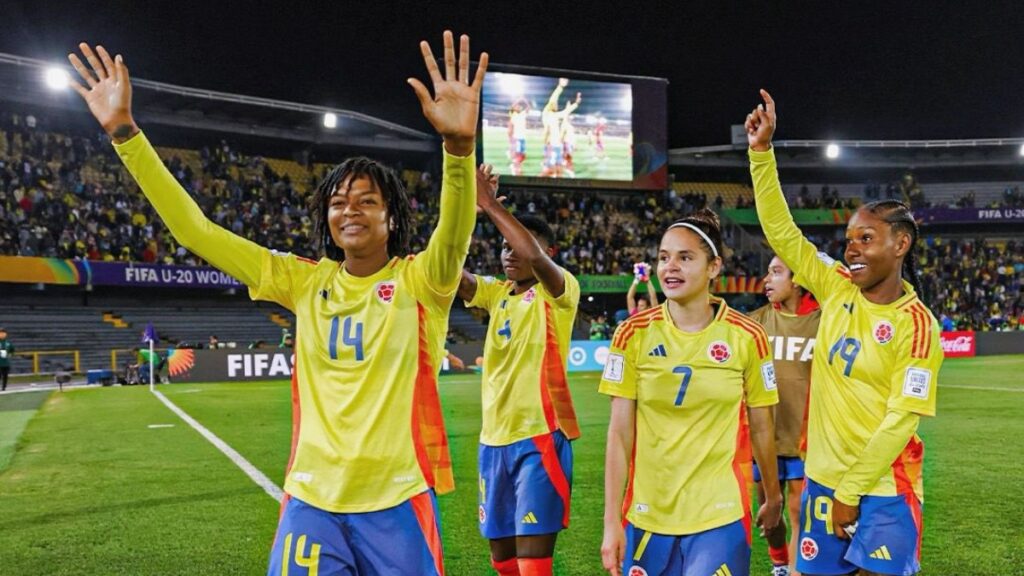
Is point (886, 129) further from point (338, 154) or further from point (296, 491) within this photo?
point (296, 491)

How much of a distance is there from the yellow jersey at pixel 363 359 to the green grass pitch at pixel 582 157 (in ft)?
115

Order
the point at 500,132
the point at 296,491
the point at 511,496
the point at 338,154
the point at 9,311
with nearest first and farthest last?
1. the point at 296,491
2. the point at 511,496
3. the point at 9,311
4. the point at 500,132
5. the point at 338,154

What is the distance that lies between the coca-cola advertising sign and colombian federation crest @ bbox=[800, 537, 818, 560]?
3195 cm

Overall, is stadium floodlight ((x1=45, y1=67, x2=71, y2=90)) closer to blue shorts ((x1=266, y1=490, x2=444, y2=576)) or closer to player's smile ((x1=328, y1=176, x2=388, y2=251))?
player's smile ((x1=328, y1=176, x2=388, y2=251))

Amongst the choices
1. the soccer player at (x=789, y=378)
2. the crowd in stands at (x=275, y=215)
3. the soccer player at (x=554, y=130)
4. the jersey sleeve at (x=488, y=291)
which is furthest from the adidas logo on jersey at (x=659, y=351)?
the soccer player at (x=554, y=130)

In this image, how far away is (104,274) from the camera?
2933 centimetres

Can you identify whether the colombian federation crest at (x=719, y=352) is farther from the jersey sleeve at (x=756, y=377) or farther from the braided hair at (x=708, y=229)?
the braided hair at (x=708, y=229)

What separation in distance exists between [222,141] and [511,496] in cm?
3748

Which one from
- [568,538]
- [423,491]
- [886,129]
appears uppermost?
[886,129]

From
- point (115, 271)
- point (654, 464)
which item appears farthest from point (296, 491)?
point (115, 271)

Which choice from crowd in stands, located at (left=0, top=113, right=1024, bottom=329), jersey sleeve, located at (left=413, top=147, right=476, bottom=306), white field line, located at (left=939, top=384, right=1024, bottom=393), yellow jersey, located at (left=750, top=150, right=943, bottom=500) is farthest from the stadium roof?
yellow jersey, located at (left=750, top=150, right=943, bottom=500)

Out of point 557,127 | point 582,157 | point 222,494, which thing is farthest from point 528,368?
point 582,157

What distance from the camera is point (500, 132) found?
3766 centimetres

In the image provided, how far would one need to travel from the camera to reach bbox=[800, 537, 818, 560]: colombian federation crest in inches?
145
